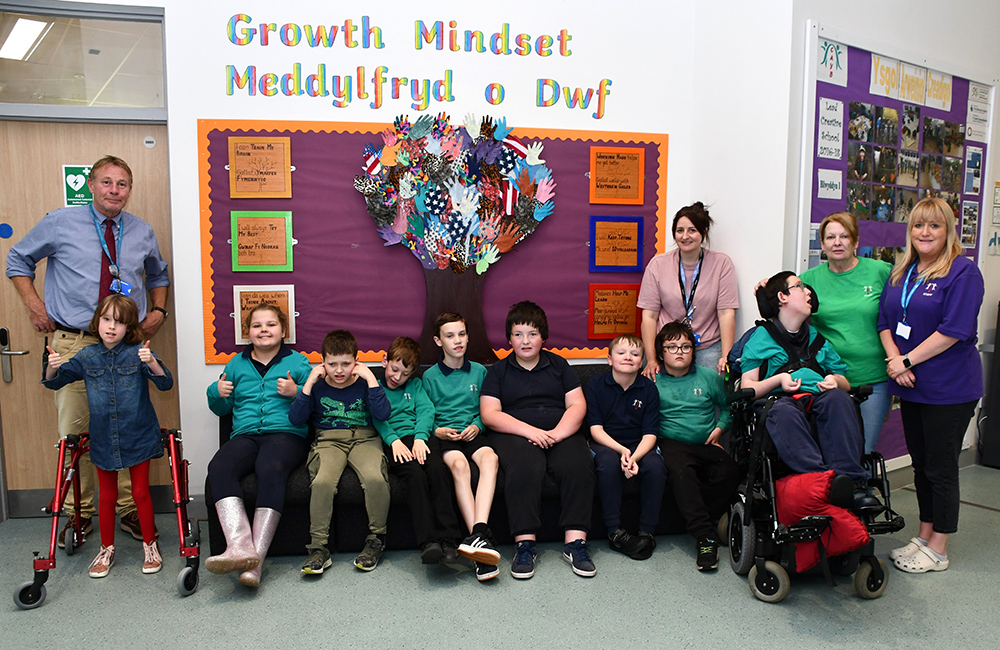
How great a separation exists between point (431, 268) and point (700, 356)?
150cm

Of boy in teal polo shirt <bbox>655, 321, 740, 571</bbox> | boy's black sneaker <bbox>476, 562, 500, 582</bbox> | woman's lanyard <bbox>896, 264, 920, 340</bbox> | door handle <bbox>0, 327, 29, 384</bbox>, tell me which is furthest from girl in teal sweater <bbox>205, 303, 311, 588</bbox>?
woman's lanyard <bbox>896, 264, 920, 340</bbox>

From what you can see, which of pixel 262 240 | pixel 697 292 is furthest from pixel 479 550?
pixel 262 240

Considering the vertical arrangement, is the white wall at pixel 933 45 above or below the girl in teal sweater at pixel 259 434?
above

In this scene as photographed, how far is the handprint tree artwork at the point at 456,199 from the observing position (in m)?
3.50

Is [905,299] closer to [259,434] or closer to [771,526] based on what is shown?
[771,526]

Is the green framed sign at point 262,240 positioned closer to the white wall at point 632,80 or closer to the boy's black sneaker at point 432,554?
the white wall at point 632,80

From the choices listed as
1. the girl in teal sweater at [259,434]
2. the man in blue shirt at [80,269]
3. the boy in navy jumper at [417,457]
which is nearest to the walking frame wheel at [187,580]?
the girl in teal sweater at [259,434]

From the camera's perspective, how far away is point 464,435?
10.0 ft

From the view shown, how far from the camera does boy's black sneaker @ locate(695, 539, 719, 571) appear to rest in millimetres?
2723

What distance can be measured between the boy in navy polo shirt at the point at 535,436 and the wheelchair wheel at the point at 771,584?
2.04ft

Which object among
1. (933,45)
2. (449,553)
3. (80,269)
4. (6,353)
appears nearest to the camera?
(449,553)

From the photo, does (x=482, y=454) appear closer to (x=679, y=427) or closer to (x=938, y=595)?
(x=679, y=427)

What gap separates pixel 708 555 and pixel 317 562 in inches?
63.5

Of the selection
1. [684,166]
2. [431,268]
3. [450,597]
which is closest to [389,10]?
[431,268]
